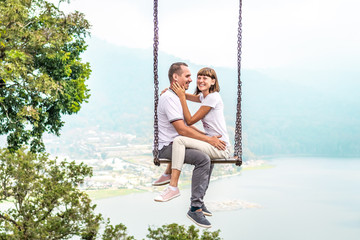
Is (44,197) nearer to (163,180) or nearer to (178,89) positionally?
(163,180)

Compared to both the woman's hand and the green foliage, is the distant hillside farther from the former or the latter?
the woman's hand

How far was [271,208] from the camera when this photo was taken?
239 feet

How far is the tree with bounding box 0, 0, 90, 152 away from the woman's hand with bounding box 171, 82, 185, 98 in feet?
20.0

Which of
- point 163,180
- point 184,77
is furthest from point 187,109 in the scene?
point 163,180

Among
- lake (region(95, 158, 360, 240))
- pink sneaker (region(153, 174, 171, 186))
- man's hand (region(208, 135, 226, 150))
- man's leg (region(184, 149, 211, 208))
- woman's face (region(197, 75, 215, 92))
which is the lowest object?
lake (region(95, 158, 360, 240))

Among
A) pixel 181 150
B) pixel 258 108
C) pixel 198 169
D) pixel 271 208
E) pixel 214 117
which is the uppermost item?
pixel 214 117

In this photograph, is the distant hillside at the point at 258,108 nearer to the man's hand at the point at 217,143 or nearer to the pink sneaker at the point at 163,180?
the pink sneaker at the point at 163,180

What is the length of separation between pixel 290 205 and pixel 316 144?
41.5 metres

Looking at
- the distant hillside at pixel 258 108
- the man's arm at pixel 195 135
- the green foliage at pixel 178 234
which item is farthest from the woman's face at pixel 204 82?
the distant hillside at pixel 258 108

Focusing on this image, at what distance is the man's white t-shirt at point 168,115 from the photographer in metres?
4.34

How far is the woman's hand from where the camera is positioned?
14.2ft

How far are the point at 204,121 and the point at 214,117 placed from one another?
0.10 metres

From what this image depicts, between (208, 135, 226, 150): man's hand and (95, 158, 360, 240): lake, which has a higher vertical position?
(208, 135, 226, 150): man's hand

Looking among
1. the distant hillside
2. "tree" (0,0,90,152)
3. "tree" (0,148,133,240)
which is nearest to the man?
"tree" (0,148,133,240)
